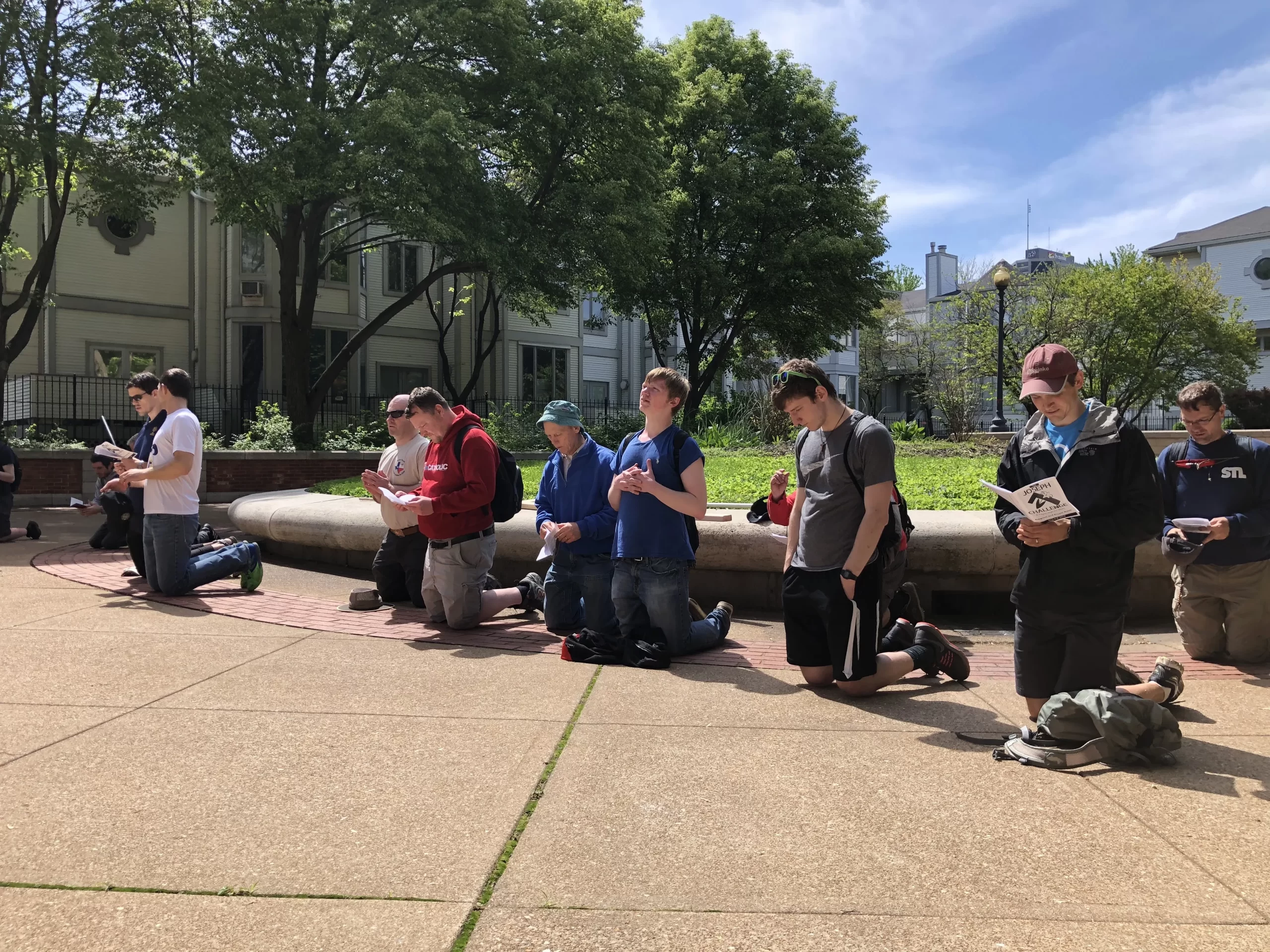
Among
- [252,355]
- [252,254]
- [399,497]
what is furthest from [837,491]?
[252,254]

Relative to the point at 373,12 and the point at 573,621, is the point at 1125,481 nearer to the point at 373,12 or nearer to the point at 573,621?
the point at 573,621

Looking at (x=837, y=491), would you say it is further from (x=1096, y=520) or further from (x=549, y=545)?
(x=549, y=545)

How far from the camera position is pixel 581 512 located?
6.57 m

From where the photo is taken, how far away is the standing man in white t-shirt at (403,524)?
7.73 meters

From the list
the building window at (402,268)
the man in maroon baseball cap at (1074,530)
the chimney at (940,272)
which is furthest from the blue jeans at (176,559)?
the chimney at (940,272)

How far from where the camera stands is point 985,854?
3.17 meters

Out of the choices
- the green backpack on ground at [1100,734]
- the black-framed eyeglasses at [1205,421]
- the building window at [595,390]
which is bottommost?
the green backpack on ground at [1100,734]

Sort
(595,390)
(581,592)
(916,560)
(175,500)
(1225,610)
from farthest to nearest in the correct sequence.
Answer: (595,390), (175,500), (916,560), (581,592), (1225,610)

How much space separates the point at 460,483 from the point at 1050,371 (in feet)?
13.1

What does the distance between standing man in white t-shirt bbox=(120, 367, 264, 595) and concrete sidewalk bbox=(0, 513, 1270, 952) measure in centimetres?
256

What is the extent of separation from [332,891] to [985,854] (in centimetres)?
208

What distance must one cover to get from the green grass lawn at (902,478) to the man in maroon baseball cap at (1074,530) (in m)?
4.20

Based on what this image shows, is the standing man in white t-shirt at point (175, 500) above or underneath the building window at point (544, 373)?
underneath

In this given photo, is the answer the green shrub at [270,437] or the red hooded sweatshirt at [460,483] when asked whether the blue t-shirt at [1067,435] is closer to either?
the red hooded sweatshirt at [460,483]
